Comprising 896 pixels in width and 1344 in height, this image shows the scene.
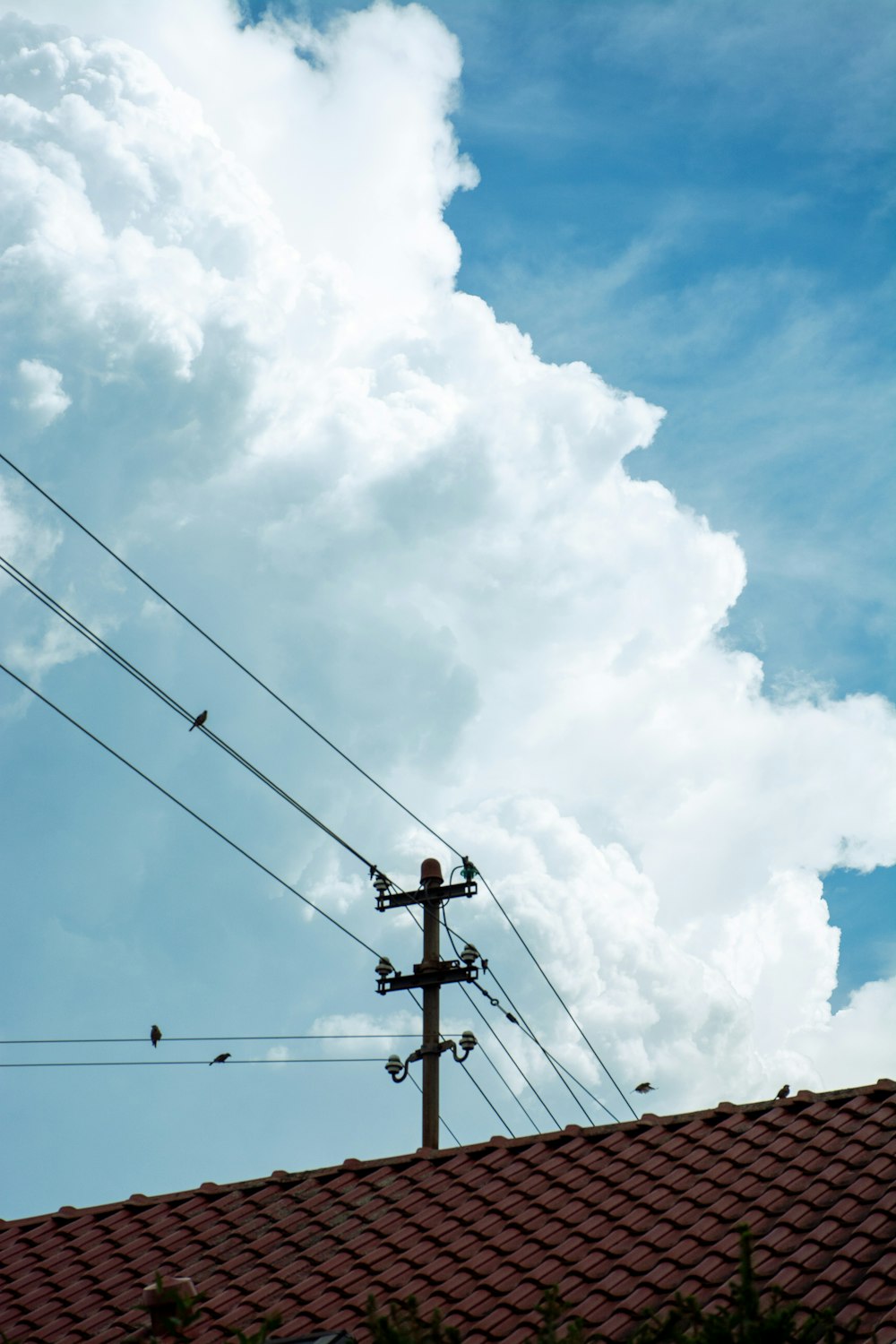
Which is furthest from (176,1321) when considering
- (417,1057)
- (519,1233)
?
(417,1057)

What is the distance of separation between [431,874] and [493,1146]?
10.5 m

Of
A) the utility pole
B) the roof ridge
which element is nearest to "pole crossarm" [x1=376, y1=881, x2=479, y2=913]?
the utility pole

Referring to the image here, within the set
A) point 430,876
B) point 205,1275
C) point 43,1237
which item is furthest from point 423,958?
point 205,1275

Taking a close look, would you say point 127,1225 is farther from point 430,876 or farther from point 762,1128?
point 430,876

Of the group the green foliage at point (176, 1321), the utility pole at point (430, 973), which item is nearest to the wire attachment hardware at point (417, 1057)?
the utility pole at point (430, 973)

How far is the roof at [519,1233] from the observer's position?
Answer: 823 centimetres

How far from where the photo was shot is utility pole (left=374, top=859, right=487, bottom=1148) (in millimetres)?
20078

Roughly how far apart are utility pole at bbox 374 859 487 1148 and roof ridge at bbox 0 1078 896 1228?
25.8ft

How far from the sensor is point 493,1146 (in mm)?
11141

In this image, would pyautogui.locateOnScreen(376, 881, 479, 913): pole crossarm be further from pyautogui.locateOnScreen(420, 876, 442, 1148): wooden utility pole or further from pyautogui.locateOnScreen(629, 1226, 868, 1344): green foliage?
pyautogui.locateOnScreen(629, 1226, 868, 1344): green foliage

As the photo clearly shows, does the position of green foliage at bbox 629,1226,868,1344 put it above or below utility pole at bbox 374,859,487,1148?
below

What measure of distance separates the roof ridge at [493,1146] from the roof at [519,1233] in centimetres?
2

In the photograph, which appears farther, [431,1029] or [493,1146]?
[431,1029]

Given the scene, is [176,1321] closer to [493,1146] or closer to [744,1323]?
[744,1323]
